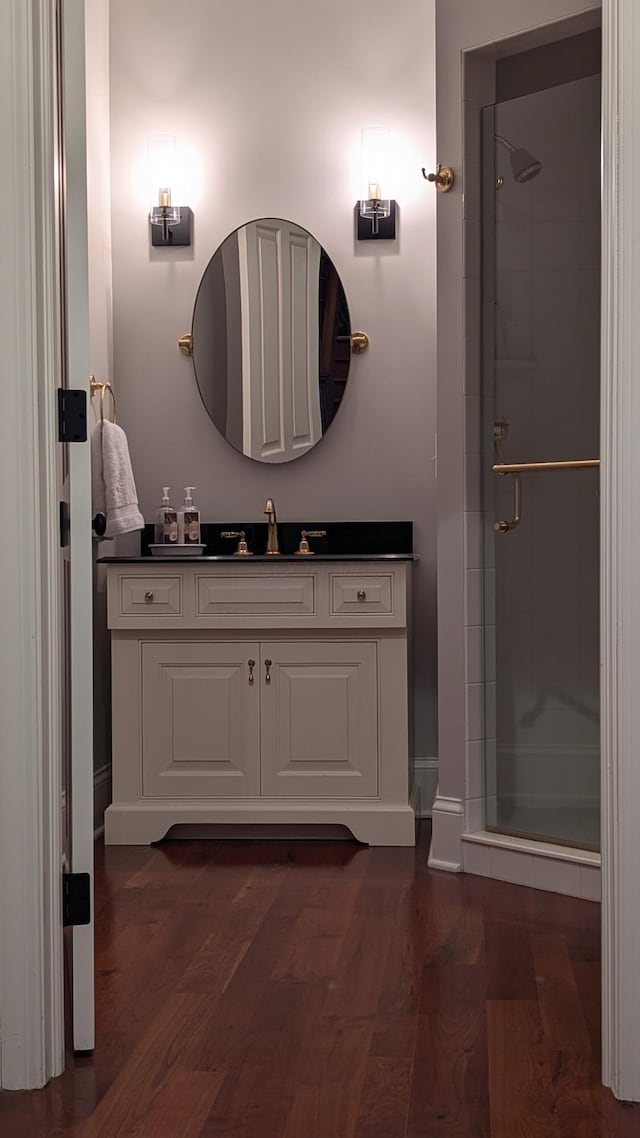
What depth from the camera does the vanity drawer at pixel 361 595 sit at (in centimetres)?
357

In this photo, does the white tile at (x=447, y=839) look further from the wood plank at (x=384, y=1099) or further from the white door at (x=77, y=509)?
the white door at (x=77, y=509)

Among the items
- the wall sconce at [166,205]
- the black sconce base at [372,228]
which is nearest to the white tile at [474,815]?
the black sconce base at [372,228]

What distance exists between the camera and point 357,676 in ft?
11.8

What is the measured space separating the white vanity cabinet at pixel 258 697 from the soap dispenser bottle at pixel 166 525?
0.42 metres

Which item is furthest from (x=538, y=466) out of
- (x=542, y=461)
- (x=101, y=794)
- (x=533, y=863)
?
(x=101, y=794)

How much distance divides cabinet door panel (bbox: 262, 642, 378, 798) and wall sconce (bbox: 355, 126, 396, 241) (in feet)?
4.91

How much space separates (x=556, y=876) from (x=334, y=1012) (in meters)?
1.00

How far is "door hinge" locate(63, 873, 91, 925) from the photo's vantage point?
2076 mm

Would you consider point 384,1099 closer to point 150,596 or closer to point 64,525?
point 64,525

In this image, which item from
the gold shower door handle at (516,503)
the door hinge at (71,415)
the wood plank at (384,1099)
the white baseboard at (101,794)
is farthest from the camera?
the white baseboard at (101,794)

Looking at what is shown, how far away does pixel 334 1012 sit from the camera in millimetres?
2264

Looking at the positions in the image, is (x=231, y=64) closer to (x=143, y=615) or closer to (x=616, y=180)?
(x=143, y=615)

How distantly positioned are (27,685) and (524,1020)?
3.75 ft

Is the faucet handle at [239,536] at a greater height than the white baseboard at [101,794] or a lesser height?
greater
